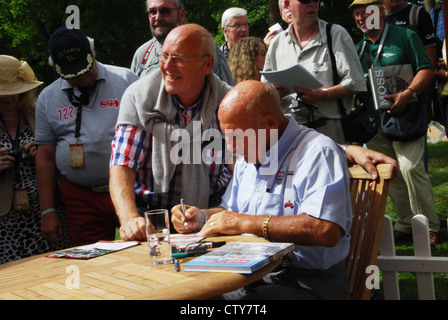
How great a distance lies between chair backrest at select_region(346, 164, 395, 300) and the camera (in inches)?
104

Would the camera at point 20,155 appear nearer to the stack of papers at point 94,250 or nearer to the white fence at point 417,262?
the stack of papers at point 94,250

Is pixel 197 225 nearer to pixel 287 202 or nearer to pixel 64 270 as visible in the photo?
pixel 287 202

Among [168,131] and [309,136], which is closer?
[309,136]

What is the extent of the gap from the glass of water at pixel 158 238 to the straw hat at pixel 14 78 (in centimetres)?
238

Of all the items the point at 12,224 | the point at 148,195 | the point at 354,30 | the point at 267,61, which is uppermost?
the point at 354,30

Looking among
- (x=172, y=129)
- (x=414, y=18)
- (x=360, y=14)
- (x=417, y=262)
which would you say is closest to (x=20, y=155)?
(x=172, y=129)

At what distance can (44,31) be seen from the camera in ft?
57.5

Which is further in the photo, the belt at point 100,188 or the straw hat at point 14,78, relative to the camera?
the straw hat at point 14,78

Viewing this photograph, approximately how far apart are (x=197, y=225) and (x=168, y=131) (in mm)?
665

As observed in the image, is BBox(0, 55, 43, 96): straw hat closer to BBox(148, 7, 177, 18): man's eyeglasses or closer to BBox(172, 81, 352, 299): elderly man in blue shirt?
BBox(148, 7, 177, 18): man's eyeglasses

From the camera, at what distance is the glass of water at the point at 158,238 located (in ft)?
7.20

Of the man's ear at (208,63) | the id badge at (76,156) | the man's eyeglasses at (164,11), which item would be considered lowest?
the id badge at (76,156)

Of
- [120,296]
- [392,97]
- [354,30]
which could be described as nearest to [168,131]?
[120,296]

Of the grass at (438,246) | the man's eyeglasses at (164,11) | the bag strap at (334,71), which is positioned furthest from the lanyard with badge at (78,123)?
the grass at (438,246)
